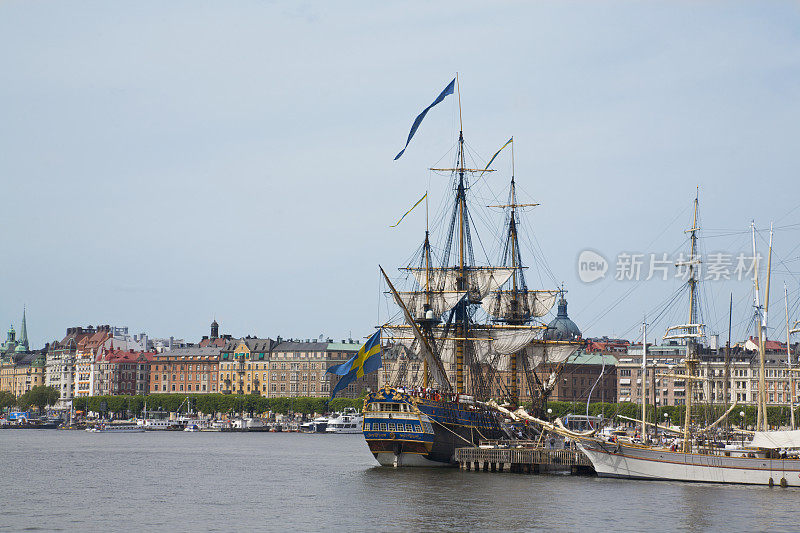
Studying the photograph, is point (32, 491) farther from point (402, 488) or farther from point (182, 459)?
point (182, 459)

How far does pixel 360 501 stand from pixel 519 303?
51.0 m

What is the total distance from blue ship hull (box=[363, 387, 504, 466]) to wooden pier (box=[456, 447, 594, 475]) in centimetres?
290

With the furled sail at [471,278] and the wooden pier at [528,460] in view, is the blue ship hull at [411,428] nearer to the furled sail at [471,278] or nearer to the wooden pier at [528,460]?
the wooden pier at [528,460]

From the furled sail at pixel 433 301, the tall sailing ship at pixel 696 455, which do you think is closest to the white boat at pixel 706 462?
the tall sailing ship at pixel 696 455

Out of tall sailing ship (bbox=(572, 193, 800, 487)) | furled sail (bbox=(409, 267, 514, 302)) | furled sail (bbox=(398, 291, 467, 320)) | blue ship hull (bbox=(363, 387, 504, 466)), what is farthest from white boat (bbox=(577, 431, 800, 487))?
furled sail (bbox=(409, 267, 514, 302))

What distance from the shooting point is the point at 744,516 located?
61.8m

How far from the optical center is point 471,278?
111438 millimetres

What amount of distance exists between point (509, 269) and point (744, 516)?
54699 mm

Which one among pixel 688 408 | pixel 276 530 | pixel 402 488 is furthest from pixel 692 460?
pixel 276 530

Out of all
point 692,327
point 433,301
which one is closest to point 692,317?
point 692,327

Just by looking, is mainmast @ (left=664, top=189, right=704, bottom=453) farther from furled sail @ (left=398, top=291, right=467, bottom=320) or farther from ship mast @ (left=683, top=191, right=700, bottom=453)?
furled sail @ (left=398, top=291, right=467, bottom=320)

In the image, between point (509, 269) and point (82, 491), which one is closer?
point (82, 491)

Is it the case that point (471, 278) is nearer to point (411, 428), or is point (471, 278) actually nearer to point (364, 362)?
point (364, 362)

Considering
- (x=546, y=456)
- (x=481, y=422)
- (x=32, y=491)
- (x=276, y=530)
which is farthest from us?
(x=481, y=422)
